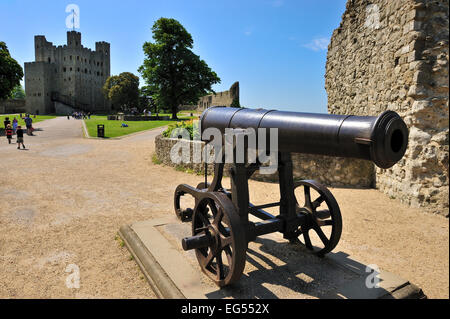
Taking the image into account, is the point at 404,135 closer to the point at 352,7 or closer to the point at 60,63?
the point at 352,7

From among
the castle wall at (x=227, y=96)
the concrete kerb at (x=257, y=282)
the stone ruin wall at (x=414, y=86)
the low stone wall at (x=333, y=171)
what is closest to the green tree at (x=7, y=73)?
the castle wall at (x=227, y=96)

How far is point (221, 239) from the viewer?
3.28 metres

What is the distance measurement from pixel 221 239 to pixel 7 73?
2730 cm

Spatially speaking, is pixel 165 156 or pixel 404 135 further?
pixel 165 156

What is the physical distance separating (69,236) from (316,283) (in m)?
3.80

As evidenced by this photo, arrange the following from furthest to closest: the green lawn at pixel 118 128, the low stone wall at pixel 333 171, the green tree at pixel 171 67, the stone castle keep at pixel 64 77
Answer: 1. the stone castle keep at pixel 64 77
2. the green tree at pixel 171 67
3. the green lawn at pixel 118 128
4. the low stone wall at pixel 333 171

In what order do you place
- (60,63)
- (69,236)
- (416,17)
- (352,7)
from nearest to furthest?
(69,236) < (416,17) < (352,7) < (60,63)

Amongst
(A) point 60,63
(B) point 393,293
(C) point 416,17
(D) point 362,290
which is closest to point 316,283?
(D) point 362,290

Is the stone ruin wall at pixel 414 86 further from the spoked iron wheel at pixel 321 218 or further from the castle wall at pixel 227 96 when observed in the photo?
the castle wall at pixel 227 96

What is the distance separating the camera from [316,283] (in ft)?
11.1

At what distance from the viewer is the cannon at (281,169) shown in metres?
2.43

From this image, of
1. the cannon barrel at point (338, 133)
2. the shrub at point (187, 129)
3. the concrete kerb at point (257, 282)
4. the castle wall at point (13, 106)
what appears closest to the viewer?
the cannon barrel at point (338, 133)

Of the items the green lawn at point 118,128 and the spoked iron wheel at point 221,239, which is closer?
the spoked iron wheel at point 221,239

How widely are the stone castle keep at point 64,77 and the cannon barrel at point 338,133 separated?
67924 millimetres
